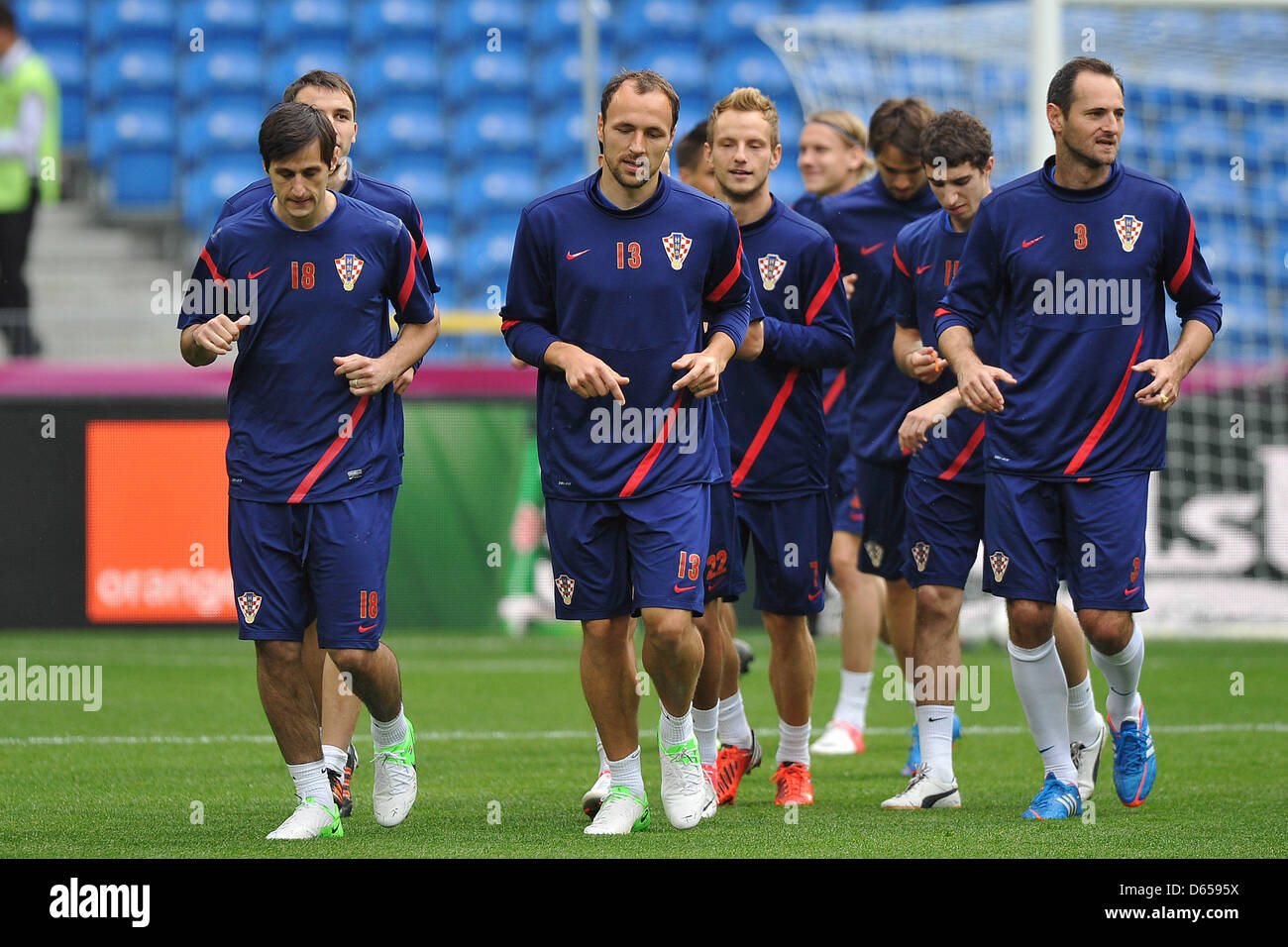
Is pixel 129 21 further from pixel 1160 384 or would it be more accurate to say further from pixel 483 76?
pixel 1160 384

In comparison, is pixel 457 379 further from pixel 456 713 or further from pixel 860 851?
pixel 860 851

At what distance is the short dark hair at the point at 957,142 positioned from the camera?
6.21 meters

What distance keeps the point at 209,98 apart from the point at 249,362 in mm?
12597

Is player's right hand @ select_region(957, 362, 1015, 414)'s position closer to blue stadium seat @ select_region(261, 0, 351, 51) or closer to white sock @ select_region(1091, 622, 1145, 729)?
white sock @ select_region(1091, 622, 1145, 729)

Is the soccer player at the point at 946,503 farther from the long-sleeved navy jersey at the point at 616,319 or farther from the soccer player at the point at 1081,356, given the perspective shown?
the long-sleeved navy jersey at the point at 616,319

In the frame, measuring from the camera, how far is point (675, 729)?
5453mm

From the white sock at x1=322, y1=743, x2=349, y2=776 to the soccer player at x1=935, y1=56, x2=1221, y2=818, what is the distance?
6.97 ft

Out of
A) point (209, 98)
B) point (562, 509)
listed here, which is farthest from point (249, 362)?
point (209, 98)

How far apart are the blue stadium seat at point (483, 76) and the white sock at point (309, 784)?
13.0m

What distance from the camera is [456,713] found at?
8695 millimetres

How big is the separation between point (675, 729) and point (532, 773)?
1.55 m

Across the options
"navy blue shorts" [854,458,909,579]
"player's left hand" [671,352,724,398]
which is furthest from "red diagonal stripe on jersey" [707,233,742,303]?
"navy blue shorts" [854,458,909,579]

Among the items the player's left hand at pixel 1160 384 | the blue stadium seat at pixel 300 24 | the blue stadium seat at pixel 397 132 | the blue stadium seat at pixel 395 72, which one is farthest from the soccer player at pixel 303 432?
the blue stadium seat at pixel 300 24

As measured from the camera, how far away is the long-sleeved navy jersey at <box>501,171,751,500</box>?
5.26m
